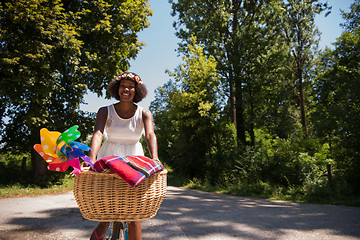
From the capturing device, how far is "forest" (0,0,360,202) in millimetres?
10531

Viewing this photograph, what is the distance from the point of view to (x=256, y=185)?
12.9 meters

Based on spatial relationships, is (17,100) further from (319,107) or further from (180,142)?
(319,107)

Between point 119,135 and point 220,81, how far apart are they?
17.0m

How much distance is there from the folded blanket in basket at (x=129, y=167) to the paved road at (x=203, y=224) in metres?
3.22

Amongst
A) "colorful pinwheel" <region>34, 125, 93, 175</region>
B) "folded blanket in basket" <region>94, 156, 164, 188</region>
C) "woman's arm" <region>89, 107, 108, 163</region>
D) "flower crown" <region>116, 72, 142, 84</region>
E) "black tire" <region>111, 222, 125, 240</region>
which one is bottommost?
"black tire" <region>111, 222, 125, 240</region>

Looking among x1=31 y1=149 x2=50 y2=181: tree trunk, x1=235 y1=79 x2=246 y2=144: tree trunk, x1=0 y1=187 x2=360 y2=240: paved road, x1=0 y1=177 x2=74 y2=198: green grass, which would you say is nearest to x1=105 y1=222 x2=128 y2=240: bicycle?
x1=0 y1=187 x2=360 y2=240: paved road

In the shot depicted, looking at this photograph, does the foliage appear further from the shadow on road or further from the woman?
the woman

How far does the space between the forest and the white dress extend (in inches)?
354

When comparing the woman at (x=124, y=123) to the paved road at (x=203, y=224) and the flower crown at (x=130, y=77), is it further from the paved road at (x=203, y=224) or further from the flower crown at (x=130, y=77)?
the paved road at (x=203, y=224)

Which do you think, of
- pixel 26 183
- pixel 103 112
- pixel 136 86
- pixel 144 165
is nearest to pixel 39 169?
pixel 26 183

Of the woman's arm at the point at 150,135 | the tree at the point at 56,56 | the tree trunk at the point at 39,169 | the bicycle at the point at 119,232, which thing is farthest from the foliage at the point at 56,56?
the bicycle at the point at 119,232

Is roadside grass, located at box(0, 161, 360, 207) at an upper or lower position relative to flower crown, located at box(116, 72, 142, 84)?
lower

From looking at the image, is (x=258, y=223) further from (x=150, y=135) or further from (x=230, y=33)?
(x=230, y=33)

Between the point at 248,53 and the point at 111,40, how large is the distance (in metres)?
9.76
